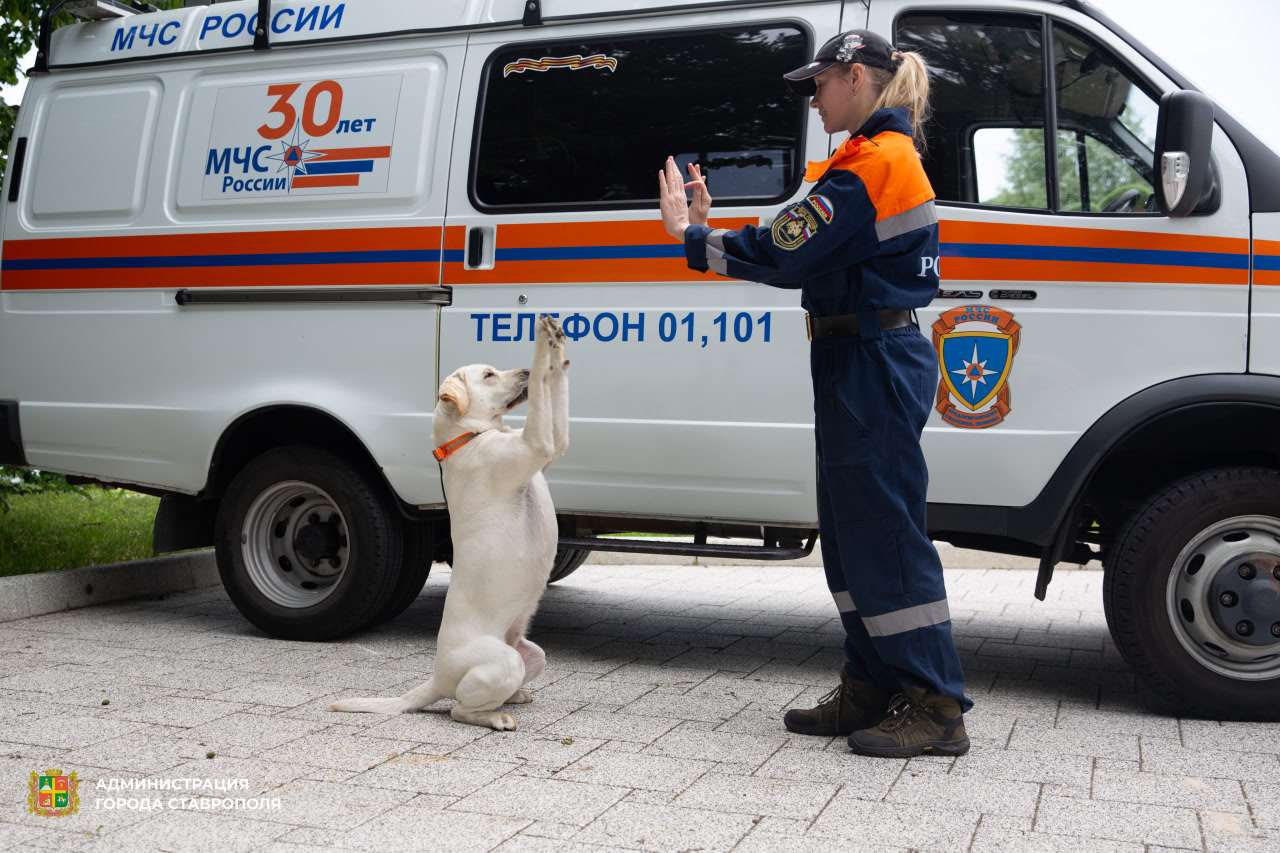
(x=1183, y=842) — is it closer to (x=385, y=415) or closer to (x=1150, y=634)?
(x=1150, y=634)

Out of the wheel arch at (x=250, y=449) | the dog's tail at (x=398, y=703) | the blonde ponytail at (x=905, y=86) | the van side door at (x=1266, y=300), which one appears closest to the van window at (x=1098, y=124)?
the van side door at (x=1266, y=300)

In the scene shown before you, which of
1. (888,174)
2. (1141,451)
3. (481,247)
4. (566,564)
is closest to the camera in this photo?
(888,174)

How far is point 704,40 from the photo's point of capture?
14.5ft

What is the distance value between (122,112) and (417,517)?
2322 millimetres

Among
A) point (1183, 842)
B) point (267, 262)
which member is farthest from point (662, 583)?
point (1183, 842)

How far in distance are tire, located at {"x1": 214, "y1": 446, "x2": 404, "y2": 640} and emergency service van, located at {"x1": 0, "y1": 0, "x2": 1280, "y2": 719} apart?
15mm

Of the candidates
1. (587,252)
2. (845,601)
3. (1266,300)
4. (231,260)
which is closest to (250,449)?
(231,260)

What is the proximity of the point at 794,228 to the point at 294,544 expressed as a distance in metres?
2.84

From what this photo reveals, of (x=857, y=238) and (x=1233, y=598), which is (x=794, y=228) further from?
(x=1233, y=598)

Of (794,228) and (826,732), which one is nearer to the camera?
(794,228)

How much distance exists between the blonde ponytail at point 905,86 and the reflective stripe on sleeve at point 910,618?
1384 mm

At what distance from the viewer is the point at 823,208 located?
3.23 metres

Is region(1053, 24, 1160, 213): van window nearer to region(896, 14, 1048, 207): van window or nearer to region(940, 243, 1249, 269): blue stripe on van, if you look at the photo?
region(896, 14, 1048, 207): van window

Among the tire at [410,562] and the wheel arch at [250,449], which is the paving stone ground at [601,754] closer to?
the tire at [410,562]
